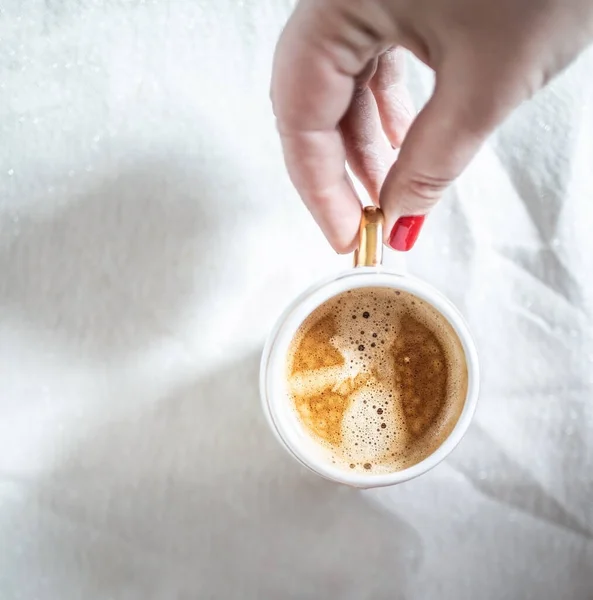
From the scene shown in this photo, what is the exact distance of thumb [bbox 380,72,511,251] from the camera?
41cm

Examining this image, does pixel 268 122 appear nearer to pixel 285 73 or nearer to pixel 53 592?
pixel 285 73

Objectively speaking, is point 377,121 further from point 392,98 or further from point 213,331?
point 213,331

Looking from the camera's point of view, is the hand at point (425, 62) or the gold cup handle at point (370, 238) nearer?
the hand at point (425, 62)

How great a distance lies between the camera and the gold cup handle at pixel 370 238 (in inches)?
20.6

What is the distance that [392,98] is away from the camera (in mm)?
614

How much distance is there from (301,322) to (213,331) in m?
0.14

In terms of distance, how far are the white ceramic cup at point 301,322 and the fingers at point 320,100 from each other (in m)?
0.03

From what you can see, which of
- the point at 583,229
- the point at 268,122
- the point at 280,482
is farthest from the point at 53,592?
the point at 583,229

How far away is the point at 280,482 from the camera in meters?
0.63

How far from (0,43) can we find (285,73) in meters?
0.34

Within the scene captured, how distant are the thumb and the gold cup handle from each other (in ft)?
0.06

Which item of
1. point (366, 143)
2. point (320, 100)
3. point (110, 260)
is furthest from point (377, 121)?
A: point (110, 260)

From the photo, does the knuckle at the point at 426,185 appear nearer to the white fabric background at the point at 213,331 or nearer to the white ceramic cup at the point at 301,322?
the white ceramic cup at the point at 301,322

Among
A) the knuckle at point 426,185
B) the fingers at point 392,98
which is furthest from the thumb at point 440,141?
the fingers at point 392,98
